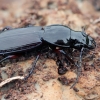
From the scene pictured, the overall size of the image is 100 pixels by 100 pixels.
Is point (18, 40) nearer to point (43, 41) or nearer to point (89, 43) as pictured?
point (43, 41)

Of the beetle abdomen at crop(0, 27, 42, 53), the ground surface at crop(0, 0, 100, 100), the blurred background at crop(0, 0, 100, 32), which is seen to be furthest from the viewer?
the blurred background at crop(0, 0, 100, 32)

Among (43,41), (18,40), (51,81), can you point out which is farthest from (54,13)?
(51,81)

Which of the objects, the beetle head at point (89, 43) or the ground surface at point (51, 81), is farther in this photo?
the beetle head at point (89, 43)

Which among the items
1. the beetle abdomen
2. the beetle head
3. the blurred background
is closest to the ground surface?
the beetle head

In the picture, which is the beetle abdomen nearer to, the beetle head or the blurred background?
the beetle head

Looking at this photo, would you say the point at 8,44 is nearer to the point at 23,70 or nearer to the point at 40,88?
the point at 23,70

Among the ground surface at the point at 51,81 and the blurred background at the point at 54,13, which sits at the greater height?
the blurred background at the point at 54,13

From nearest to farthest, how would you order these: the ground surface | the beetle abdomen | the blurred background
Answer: the ground surface < the beetle abdomen < the blurred background

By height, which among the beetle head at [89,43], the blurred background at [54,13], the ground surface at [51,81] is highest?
the blurred background at [54,13]

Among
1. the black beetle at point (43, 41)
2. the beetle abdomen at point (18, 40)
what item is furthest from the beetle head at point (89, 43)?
the beetle abdomen at point (18, 40)

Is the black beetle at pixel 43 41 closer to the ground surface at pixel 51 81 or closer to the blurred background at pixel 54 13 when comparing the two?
the ground surface at pixel 51 81

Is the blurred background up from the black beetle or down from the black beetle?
up
